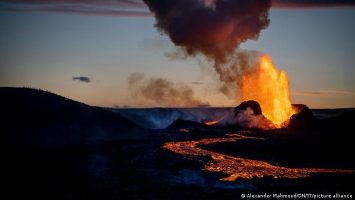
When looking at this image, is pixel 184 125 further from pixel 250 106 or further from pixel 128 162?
pixel 128 162

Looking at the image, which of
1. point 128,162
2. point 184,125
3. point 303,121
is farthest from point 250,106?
point 128,162

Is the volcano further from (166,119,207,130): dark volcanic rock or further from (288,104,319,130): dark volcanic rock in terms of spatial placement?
(166,119,207,130): dark volcanic rock

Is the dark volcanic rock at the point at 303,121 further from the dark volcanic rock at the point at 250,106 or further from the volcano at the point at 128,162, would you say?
the volcano at the point at 128,162

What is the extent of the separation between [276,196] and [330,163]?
2042 cm

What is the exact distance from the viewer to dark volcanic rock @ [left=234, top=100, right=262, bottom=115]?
9425 centimetres

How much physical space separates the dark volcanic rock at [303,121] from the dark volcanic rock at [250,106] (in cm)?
879

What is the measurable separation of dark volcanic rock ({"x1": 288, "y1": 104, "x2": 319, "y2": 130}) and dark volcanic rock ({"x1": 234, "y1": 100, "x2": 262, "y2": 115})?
879cm

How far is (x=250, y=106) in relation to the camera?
95.8 meters

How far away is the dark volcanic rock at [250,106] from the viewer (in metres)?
94.2

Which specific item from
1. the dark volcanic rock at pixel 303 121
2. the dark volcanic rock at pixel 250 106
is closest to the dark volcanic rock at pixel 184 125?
the dark volcanic rock at pixel 250 106

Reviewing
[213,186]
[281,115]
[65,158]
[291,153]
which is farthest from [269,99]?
[213,186]

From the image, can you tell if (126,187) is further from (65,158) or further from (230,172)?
(65,158)

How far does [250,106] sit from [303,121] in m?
14.1

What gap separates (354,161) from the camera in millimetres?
39781
